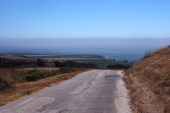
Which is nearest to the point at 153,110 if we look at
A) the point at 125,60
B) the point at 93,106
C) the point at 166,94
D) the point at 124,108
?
the point at 124,108

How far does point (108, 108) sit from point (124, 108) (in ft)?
1.92

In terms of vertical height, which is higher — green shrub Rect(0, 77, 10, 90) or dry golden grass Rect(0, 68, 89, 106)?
green shrub Rect(0, 77, 10, 90)

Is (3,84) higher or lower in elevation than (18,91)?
higher

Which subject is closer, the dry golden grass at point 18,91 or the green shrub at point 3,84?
the dry golden grass at point 18,91

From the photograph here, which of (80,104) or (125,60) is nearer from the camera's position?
(80,104)

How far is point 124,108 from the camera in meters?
10.0

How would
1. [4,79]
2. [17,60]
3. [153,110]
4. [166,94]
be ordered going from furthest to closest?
[17,60], [4,79], [166,94], [153,110]

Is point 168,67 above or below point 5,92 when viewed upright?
above

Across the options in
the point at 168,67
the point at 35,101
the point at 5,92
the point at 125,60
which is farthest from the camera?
the point at 125,60

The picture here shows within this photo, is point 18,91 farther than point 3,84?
No

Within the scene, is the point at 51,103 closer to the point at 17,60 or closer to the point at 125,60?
the point at 17,60

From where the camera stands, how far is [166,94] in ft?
41.1

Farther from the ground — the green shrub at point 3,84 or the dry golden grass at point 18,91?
the green shrub at point 3,84

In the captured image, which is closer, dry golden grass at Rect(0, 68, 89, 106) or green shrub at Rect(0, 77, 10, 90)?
dry golden grass at Rect(0, 68, 89, 106)
